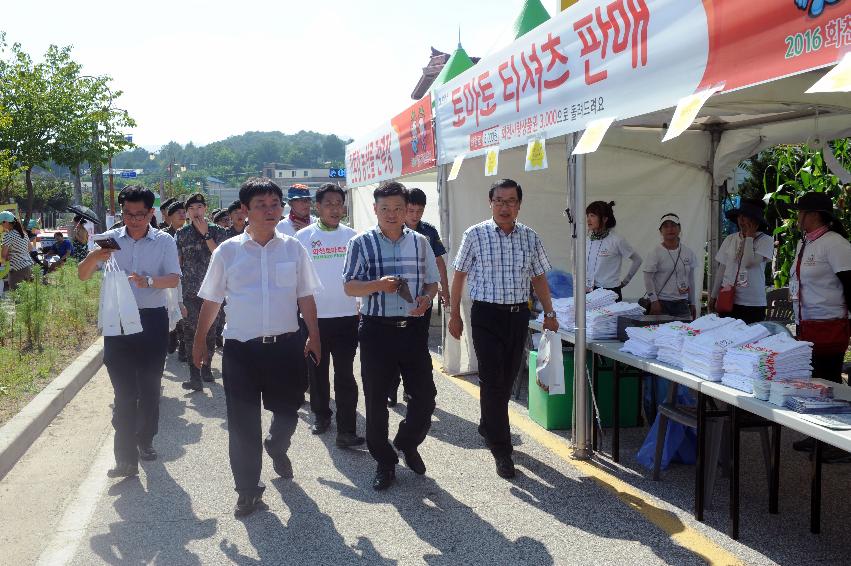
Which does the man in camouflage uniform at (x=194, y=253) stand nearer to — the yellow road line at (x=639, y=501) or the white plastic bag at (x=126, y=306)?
the white plastic bag at (x=126, y=306)

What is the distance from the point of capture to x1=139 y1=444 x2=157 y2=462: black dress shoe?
5.75m

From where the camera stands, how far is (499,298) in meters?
5.10

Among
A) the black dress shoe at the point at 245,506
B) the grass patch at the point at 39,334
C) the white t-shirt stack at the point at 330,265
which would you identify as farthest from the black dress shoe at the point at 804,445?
the grass patch at the point at 39,334

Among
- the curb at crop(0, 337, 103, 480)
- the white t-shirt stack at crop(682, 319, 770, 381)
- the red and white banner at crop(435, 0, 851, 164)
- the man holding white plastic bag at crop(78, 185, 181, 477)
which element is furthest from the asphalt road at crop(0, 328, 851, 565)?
the red and white banner at crop(435, 0, 851, 164)

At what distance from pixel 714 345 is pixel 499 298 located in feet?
4.67

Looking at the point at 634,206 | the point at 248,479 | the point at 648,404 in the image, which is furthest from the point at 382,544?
the point at 634,206

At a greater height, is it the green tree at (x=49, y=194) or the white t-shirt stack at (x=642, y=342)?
the green tree at (x=49, y=194)

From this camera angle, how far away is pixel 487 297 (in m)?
5.13

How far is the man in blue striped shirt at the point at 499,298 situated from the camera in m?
5.13

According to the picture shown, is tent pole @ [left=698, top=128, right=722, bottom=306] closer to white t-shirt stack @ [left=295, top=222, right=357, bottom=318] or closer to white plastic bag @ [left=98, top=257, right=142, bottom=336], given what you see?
white t-shirt stack @ [left=295, top=222, right=357, bottom=318]

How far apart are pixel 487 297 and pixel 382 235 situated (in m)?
0.82

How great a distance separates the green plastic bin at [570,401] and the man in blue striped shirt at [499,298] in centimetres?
103

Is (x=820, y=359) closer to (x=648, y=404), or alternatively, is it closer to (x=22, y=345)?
(x=648, y=404)

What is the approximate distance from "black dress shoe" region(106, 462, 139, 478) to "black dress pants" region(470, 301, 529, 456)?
2437 mm
